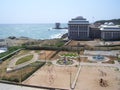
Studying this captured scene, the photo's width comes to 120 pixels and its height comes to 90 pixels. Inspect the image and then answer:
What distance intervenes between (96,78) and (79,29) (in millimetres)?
46724

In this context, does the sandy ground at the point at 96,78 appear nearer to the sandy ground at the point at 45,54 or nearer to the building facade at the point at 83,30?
the sandy ground at the point at 45,54

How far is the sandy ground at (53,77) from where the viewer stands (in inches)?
1195

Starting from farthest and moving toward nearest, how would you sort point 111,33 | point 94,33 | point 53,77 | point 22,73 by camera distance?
point 94,33
point 111,33
point 22,73
point 53,77

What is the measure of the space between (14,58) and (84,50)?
2011cm

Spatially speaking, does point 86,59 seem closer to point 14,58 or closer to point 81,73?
point 81,73

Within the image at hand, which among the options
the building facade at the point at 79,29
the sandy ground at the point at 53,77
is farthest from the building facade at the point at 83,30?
the sandy ground at the point at 53,77

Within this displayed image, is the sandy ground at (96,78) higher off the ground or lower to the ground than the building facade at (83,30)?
lower

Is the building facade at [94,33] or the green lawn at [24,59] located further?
the building facade at [94,33]

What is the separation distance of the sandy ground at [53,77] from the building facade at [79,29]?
40.1 m

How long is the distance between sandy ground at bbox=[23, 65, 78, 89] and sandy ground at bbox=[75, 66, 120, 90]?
6.23 ft

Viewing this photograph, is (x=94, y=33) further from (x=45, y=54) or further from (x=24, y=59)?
(x=24, y=59)

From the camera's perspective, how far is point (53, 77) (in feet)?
110

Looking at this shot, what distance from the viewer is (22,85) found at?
3003cm

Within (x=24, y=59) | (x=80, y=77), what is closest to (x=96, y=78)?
(x=80, y=77)
